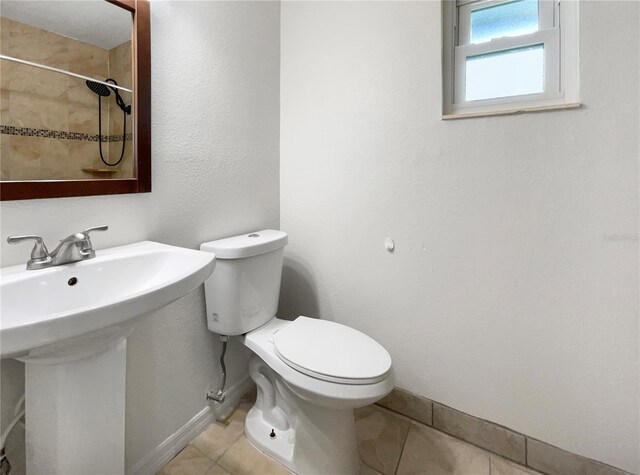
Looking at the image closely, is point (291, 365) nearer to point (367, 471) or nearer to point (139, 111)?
point (367, 471)

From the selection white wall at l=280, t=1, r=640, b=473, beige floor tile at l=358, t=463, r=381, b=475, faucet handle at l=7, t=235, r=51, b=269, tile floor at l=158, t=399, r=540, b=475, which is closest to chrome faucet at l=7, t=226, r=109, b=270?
faucet handle at l=7, t=235, r=51, b=269

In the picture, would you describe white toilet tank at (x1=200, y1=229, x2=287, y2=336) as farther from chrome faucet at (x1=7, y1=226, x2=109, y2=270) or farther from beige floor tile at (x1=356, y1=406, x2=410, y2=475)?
beige floor tile at (x1=356, y1=406, x2=410, y2=475)

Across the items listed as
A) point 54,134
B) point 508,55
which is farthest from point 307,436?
point 508,55

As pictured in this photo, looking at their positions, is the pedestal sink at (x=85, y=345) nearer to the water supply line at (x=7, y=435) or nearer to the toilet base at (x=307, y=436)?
the water supply line at (x=7, y=435)

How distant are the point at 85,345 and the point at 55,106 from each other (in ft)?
2.20

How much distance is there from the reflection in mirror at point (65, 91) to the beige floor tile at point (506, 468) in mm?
1689

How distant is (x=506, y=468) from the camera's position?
3.94ft

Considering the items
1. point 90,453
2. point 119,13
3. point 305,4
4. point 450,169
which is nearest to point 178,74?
point 119,13

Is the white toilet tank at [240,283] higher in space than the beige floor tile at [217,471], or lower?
higher

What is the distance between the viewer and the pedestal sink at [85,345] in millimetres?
636

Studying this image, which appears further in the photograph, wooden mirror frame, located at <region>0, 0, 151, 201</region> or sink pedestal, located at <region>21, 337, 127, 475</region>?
wooden mirror frame, located at <region>0, 0, 151, 201</region>

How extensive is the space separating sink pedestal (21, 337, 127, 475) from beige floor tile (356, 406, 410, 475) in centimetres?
93

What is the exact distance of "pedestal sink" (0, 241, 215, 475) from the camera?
0.64m

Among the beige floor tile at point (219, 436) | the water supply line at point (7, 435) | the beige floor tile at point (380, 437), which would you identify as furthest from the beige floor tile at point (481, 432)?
the water supply line at point (7, 435)
